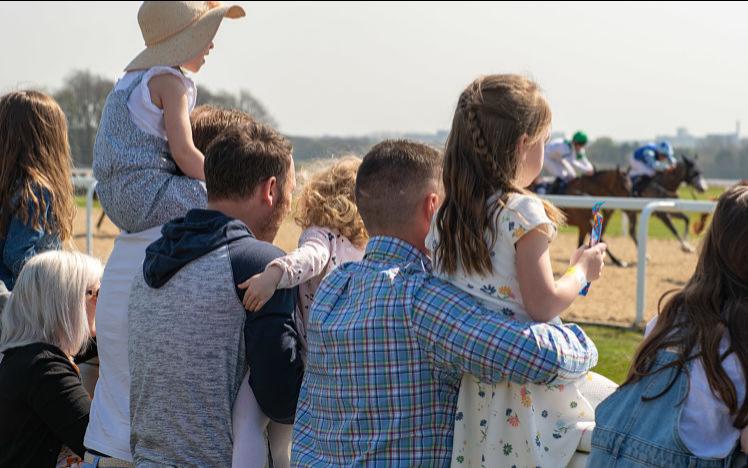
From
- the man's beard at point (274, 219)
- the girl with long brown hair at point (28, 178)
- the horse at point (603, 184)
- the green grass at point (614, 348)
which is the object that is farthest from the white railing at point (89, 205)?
the horse at point (603, 184)

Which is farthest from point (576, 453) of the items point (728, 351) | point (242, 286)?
point (242, 286)

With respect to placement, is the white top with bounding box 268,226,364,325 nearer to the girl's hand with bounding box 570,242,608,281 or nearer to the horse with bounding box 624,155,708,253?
the girl's hand with bounding box 570,242,608,281

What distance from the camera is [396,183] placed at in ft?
7.61

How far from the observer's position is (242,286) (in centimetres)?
240

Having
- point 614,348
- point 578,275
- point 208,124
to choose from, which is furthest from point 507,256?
point 614,348

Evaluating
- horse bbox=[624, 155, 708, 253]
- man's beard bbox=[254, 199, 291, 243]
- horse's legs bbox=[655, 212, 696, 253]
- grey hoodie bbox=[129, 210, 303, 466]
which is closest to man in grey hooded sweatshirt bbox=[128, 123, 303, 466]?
grey hoodie bbox=[129, 210, 303, 466]

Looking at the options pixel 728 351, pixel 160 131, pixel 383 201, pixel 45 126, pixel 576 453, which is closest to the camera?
pixel 728 351

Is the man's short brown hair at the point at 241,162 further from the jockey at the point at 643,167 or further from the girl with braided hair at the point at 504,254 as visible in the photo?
the jockey at the point at 643,167

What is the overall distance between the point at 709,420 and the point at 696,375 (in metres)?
0.09

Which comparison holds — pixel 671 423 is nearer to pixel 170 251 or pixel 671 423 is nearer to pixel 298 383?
pixel 298 383

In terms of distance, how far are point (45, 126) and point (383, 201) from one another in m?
1.81

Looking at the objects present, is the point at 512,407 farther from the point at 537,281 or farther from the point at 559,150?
the point at 559,150

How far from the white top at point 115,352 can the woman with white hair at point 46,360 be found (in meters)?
0.19

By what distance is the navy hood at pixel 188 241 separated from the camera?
247 centimetres
